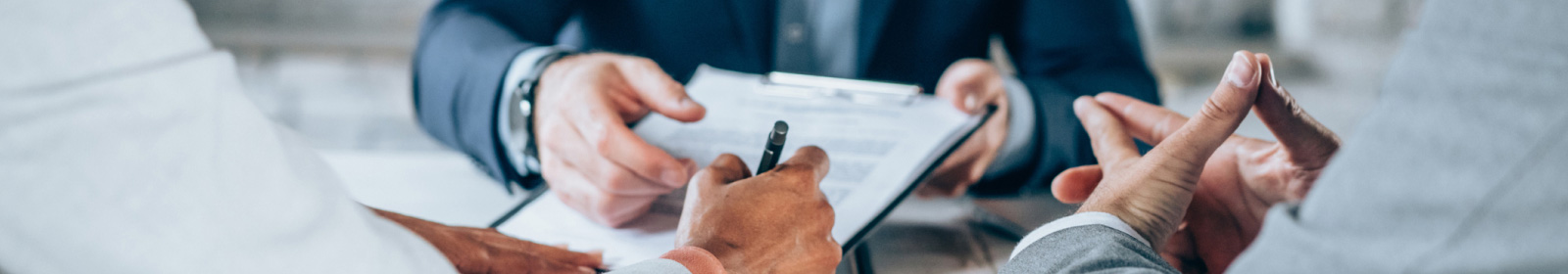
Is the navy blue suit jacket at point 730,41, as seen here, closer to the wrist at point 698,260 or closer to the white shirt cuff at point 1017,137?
the white shirt cuff at point 1017,137

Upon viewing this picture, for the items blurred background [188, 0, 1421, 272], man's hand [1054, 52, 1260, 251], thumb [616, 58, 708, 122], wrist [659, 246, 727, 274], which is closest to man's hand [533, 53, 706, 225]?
thumb [616, 58, 708, 122]

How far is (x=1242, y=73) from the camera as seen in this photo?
0.29 m

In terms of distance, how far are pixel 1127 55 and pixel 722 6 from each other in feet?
1.39

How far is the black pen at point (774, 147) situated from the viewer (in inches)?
13.9

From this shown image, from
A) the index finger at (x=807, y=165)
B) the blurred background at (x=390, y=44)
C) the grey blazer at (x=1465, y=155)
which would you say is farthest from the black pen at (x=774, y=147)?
the blurred background at (x=390, y=44)

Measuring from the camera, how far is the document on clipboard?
40cm

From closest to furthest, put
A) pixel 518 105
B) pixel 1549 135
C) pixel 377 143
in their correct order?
pixel 1549 135
pixel 518 105
pixel 377 143

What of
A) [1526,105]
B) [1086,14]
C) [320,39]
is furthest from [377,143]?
[1526,105]

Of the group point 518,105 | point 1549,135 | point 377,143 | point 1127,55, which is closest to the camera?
point 1549,135

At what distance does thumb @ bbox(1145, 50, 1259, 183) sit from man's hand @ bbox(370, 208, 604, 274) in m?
0.28

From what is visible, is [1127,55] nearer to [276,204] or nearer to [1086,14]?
[1086,14]

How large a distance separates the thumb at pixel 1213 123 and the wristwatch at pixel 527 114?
421 mm

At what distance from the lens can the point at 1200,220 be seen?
0.35m

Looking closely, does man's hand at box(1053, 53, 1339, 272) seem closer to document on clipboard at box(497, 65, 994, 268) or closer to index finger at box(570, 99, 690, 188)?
document on clipboard at box(497, 65, 994, 268)
